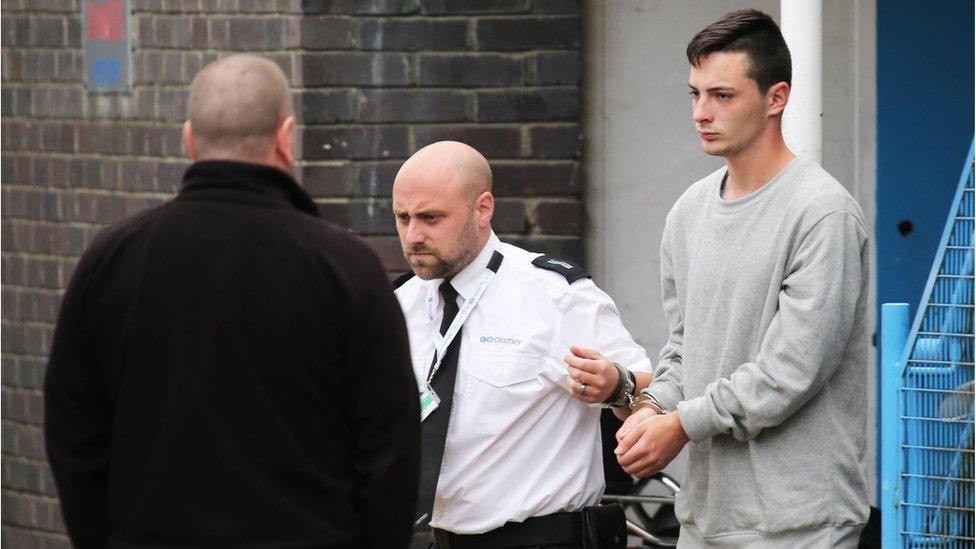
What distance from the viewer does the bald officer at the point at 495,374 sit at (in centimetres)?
384

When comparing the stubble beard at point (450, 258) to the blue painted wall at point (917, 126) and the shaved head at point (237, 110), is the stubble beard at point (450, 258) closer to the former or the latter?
the shaved head at point (237, 110)

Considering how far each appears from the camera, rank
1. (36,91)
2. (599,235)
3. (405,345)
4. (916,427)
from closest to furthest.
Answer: (405,345)
(916,427)
(599,235)
(36,91)

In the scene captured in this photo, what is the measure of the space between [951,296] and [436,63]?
2573 mm

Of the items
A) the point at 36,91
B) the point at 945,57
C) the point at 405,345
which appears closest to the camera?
the point at 405,345

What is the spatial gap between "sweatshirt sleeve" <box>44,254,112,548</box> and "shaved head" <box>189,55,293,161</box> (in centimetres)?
35

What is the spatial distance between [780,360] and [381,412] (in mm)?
959

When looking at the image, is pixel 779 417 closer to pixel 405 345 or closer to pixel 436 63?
pixel 405 345

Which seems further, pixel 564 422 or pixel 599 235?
pixel 599 235

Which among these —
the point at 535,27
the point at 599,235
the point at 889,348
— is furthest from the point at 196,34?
the point at 889,348

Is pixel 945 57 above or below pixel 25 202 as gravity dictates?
above

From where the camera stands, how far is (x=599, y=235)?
6.02m

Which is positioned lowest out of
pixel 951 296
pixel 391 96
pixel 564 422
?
pixel 564 422

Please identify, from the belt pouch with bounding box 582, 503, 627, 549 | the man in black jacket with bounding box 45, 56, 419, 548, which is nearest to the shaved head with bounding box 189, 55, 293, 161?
the man in black jacket with bounding box 45, 56, 419, 548

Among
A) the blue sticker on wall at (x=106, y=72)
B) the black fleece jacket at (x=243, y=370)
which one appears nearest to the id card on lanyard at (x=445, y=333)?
the black fleece jacket at (x=243, y=370)
